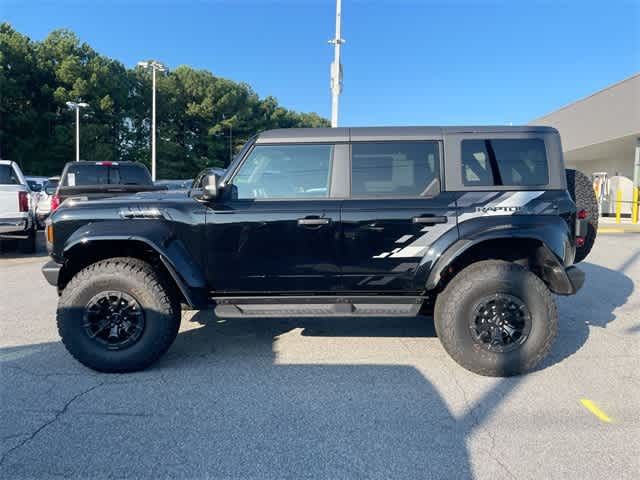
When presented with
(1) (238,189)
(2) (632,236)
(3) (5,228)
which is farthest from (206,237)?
(2) (632,236)

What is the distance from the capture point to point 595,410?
3057mm

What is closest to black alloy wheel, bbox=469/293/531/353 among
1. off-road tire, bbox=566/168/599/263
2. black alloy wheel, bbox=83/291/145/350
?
off-road tire, bbox=566/168/599/263

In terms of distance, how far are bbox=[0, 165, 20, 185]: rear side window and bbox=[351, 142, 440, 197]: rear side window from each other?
811 cm

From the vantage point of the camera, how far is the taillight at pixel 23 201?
8328 millimetres

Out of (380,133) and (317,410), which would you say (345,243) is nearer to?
(380,133)

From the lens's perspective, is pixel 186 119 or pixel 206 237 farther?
pixel 186 119

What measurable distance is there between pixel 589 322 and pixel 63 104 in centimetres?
3645

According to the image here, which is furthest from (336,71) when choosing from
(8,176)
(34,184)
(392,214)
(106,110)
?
(106,110)

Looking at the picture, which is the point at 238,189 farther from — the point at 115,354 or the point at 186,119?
the point at 186,119

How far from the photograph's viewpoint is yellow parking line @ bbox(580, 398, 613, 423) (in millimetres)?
2942

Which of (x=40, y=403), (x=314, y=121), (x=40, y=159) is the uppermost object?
(x=314, y=121)

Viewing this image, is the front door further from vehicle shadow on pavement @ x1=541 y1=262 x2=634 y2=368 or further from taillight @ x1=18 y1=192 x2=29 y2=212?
taillight @ x1=18 y1=192 x2=29 y2=212

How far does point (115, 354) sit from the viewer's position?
3580 mm

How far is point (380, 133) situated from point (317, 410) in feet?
7.48
